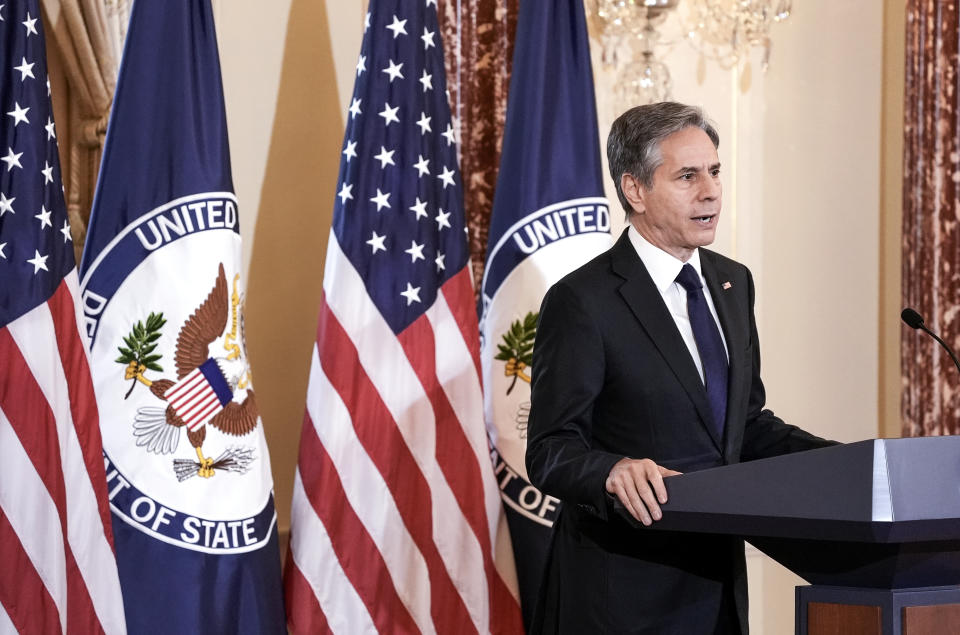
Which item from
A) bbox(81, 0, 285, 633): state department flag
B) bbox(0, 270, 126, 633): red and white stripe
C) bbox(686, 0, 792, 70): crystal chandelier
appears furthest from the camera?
bbox(686, 0, 792, 70): crystal chandelier

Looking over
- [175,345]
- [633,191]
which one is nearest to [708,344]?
[633,191]

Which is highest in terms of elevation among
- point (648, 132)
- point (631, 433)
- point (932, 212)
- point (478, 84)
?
point (478, 84)

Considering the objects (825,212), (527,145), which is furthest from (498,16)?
(825,212)

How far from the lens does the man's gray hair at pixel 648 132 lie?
213 centimetres

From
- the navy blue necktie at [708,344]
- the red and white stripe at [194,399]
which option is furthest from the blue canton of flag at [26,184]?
the navy blue necktie at [708,344]

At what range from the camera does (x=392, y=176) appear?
3.48 m

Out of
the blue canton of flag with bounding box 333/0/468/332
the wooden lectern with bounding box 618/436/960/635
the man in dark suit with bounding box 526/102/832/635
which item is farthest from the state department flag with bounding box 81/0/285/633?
the wooden lectern with bounding box 618/436/960/635

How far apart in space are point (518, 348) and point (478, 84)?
1.03m

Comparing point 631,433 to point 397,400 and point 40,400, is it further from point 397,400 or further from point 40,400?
point 40,400

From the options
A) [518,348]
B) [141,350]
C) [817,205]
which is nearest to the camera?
[141,350]

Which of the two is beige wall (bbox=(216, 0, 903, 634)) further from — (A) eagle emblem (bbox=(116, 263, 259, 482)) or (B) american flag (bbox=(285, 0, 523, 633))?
(A) eagle emblem (bbox=(116, 263, 259, 482))

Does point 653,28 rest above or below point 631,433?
above

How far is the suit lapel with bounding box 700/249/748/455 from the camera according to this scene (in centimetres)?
210

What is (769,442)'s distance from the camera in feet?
7.38
